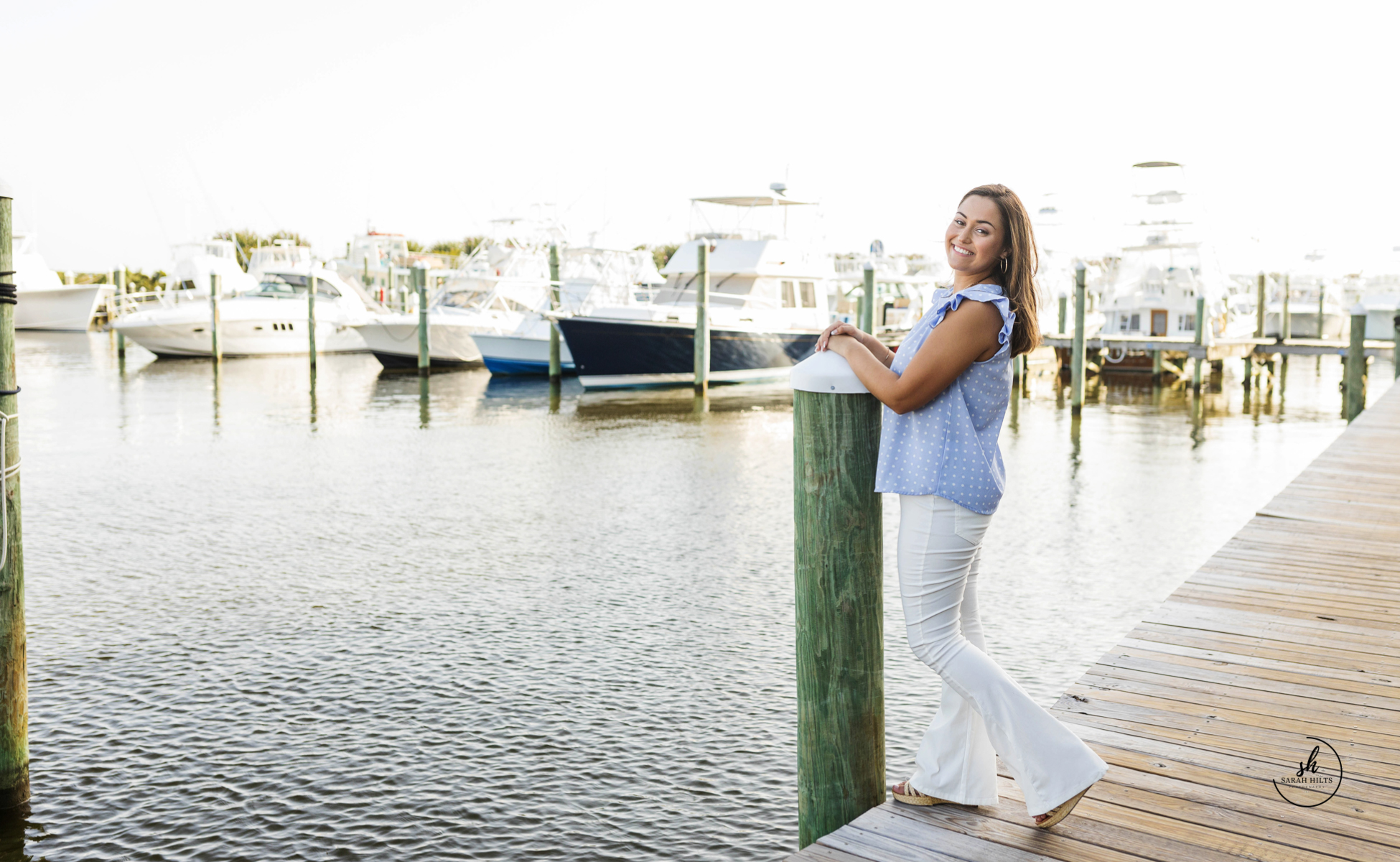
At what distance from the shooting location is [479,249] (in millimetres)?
35281

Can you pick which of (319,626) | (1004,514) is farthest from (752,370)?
(319,626)

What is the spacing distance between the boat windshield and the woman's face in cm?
3506

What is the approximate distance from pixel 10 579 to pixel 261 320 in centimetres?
3138

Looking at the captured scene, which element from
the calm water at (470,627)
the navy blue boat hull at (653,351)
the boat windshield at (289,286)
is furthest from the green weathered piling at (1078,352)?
the boat windshield at (289,286)

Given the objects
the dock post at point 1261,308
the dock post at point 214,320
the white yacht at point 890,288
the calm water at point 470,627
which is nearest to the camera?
the calm water at point 470,627

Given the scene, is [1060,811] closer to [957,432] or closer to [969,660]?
[969,660]

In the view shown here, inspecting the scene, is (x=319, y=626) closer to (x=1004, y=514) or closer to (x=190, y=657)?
(x=190, y=657)

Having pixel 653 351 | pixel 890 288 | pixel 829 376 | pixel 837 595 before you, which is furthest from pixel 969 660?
pixel 890 288

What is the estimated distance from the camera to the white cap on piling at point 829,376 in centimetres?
280

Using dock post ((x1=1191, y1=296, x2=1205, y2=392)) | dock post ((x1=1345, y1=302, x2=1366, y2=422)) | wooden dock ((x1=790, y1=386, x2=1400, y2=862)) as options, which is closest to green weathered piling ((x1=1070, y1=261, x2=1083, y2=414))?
dock post ((x1=1191, y1=296, x2=1205, y2=392))

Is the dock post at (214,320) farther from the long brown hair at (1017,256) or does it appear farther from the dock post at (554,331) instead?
the long brown hair at (1017,256)

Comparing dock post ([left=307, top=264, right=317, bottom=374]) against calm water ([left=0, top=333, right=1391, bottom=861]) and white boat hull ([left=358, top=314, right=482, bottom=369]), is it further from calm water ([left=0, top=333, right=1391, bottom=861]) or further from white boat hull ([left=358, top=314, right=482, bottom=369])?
calm water ([left=0, top=333, right=1391, bottom=861])

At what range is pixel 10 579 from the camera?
4.34 metres

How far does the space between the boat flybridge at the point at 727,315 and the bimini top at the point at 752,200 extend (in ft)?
0.09
